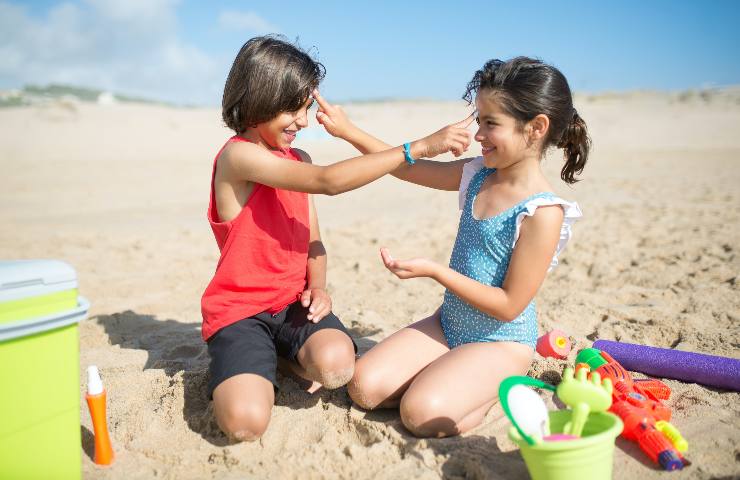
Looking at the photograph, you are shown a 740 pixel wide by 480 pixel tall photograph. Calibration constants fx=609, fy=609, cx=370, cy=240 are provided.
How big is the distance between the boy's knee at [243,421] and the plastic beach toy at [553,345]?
1277 millimetres

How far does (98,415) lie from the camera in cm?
222

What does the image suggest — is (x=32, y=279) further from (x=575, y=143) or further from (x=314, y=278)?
(x=575, y=143)

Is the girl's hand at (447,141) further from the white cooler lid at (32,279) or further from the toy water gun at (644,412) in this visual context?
the white cooler lid at (32,279)

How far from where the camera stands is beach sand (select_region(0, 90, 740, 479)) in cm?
228

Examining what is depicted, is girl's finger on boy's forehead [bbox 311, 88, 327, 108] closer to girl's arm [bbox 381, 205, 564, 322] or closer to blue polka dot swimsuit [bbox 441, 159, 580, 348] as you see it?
blue polka dot swimsuit [bbox 441, 159, 580, 348]

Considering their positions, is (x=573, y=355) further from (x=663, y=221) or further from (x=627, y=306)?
(x=663, y=221)

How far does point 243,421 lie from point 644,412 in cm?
152

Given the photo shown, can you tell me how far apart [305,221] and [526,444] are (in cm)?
156

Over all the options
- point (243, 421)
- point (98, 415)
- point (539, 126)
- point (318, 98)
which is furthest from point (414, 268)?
point (98, 415)

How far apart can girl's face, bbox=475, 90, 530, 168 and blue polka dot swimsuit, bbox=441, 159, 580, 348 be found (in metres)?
0.21

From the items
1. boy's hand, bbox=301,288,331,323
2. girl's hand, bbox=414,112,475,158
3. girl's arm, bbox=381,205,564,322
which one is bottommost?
boy's hand, bbox=301,288,331,323

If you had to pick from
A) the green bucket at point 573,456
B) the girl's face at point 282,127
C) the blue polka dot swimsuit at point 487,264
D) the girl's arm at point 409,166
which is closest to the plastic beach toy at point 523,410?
the green bucket at point 573,456

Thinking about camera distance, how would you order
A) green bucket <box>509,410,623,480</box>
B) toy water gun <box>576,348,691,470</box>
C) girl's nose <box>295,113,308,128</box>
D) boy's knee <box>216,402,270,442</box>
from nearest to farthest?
green bucket <box>509,410,623,480</box>
toy water gun <box>576,348,691,470</box>
boy's knee <box>216,402,270,442</box>
girl's nose <box>295,113,308,128</box>

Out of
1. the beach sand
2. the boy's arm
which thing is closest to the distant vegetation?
the beach sand
